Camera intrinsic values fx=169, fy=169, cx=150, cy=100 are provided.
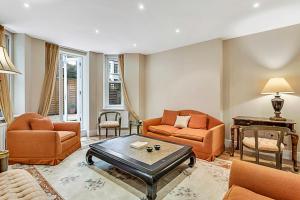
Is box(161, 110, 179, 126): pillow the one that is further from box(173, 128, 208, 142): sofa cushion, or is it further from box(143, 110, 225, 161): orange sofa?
box(173, 128, 208, 142): sofa cushion

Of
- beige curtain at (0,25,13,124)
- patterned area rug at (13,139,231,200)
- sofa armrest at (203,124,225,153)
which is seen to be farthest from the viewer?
beige curtain at (0,25,13,124)

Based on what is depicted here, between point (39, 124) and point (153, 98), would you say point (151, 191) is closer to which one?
point (39, 124)

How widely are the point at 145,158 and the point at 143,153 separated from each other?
0.20 m

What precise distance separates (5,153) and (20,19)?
8.57ft

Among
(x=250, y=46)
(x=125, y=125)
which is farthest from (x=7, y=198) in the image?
(x=250, y=46)

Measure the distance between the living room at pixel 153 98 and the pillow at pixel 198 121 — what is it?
3 cm

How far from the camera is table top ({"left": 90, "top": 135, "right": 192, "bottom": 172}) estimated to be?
2.18 metres

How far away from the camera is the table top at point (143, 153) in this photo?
2178 millimetres

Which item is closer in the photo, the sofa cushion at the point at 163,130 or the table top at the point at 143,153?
the table top at the point at 143,153

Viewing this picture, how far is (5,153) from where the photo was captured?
174 cm

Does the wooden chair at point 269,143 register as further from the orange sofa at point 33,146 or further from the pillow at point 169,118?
the orange sofa at point 33,146

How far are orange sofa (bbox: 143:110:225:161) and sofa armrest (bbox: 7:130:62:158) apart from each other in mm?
2109

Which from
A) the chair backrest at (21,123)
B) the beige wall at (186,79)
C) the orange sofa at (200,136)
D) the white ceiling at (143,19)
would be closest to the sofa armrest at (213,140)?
the orange sofa at (200,136)

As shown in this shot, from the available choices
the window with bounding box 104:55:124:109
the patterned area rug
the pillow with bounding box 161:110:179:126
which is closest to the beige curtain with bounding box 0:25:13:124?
the patterned area rug
